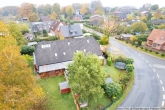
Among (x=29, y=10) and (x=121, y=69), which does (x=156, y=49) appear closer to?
(x=121, y=69)

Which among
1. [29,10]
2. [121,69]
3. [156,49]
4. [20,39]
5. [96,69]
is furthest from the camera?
[29,10]

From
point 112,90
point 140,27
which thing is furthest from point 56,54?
point 140,27

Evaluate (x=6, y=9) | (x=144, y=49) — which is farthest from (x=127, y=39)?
(x=6, y=9)

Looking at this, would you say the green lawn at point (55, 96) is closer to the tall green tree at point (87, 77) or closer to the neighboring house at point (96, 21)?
the tall green tree at point (87, 77)

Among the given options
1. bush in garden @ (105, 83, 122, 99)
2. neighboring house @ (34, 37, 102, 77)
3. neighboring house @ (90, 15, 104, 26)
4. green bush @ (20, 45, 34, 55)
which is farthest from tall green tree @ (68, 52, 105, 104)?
neighboring house @ (90, 15, 104, 26)

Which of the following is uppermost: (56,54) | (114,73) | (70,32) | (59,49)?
(70,32)

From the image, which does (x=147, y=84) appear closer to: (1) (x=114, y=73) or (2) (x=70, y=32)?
(1) (x=114, y=73)

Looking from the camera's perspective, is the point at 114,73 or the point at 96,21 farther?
the point at 96,21
